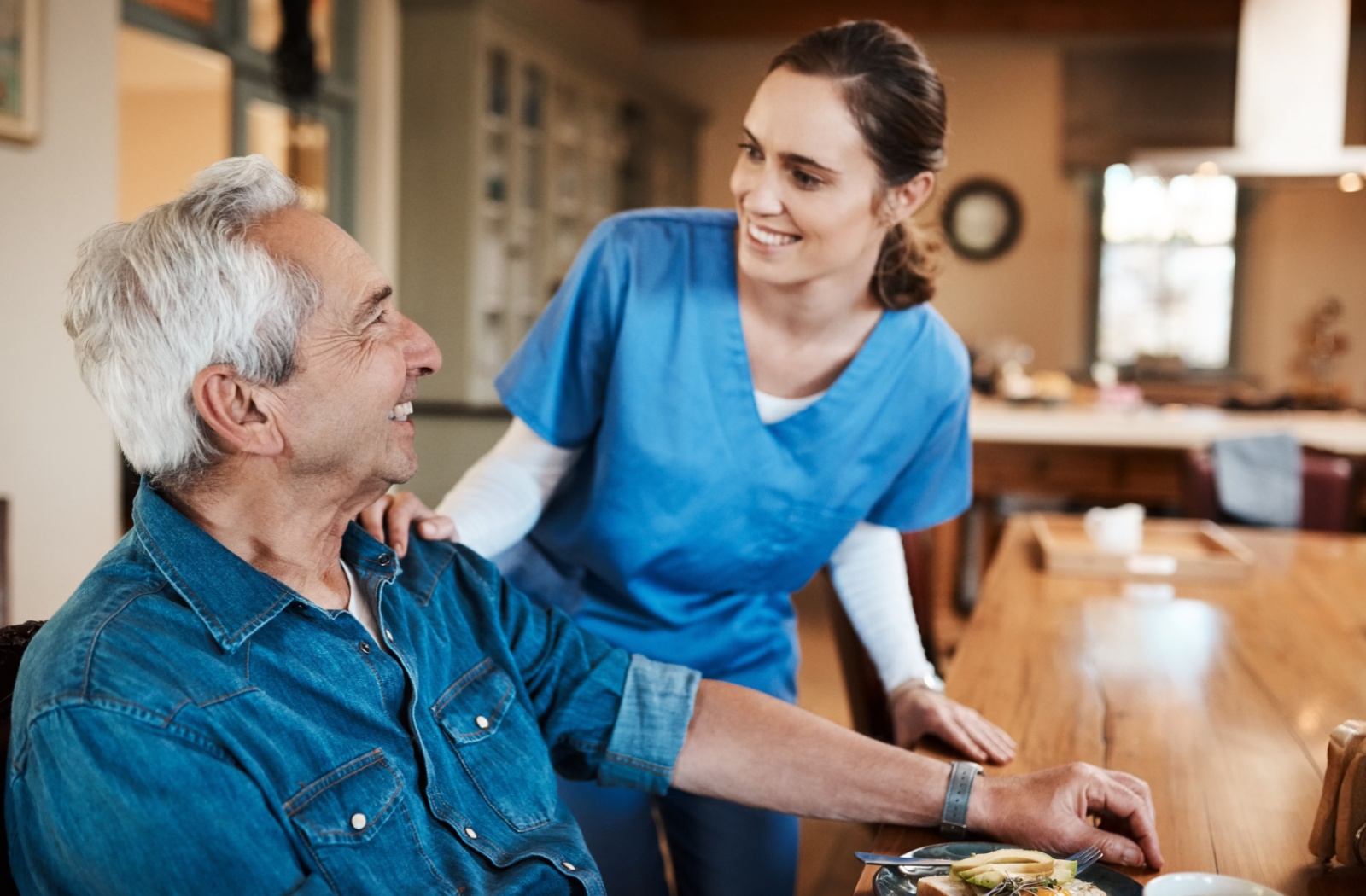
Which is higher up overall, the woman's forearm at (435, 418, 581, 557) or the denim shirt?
the woman's forearm at (435, 418, 581, 557)

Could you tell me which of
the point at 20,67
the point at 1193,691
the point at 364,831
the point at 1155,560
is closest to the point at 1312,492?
the point at 1155,560

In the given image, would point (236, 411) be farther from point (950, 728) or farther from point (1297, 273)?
point (1297, 273)

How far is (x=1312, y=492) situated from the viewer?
Answer: 3.23 metres

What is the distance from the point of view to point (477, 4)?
4.96 meters

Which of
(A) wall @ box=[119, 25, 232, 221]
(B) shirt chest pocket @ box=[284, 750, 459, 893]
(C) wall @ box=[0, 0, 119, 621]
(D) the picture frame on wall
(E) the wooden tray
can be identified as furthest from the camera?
(A) wall @ box=[119, 25, 232, 221]

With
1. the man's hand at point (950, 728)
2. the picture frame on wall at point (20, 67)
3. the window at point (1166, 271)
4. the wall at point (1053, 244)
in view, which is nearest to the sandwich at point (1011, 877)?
the man's hand at point (950, 728)

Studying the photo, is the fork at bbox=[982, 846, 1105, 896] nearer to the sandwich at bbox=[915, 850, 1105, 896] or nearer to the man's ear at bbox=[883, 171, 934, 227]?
the sandwich at bbox=[915, 850, 1105, 896]

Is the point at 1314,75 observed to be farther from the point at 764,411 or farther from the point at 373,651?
the point at 373,651

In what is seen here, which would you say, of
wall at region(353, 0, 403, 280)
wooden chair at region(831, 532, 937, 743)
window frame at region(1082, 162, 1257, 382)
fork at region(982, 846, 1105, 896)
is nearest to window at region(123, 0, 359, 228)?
wall at region(353, 0, 403, 280)

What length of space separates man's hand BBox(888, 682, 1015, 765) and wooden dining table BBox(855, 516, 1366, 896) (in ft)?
0.08

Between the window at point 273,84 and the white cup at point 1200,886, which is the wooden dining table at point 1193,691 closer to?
the white cup at point 1200,886

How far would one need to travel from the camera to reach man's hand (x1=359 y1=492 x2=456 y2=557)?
3.87ft

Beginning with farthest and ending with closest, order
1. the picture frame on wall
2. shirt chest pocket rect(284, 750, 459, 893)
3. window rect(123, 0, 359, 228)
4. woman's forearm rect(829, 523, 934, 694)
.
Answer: window rect(123, 0, 359, 228)
the picture frame on wall
woman's forearm rect(829, 523, 934, 694)
shirt chest pocket rect(284, 750, 459, 893)

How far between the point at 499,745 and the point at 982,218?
7.47 m
